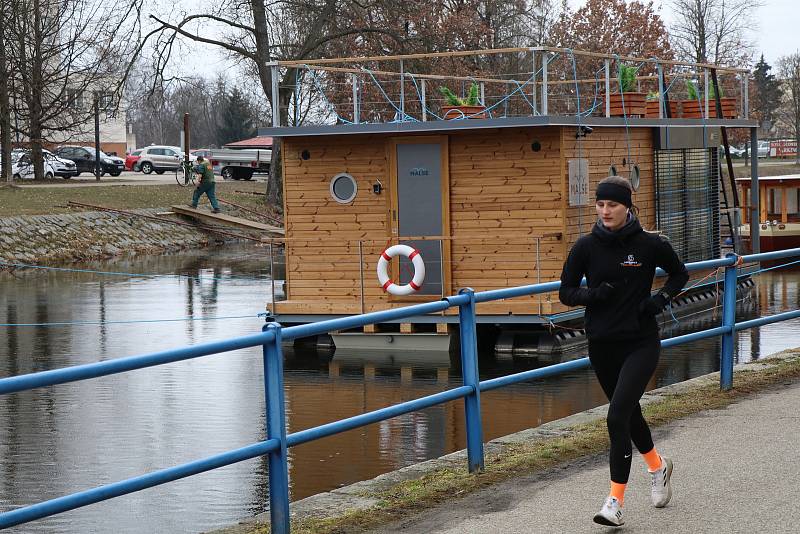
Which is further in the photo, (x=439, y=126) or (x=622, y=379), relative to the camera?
(x=439, y=126)

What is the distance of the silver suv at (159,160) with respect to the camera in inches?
2854

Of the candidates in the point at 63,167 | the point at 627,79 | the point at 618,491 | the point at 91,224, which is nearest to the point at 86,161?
the point at 63,167

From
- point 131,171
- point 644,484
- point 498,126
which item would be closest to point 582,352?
point 498,126

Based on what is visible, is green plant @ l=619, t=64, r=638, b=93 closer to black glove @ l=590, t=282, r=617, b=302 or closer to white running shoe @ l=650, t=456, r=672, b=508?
white running shoe @ l=650, t=456, r=672, b=508

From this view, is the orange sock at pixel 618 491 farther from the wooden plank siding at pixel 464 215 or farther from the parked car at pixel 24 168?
the parked car at pixel 24 168

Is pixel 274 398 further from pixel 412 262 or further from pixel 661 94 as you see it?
pixel 661 94

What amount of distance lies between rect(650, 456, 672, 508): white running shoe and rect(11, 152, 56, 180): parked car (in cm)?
4492

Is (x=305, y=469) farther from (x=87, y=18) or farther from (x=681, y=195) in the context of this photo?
(x=87, y=18)

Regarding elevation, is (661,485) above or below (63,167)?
below

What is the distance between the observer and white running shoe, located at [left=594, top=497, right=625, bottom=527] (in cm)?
676

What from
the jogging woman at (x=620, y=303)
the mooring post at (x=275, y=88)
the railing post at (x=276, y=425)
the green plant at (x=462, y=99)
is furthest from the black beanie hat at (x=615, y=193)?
the green plant at (x=462, y=99)

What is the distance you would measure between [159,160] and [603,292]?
67536mm

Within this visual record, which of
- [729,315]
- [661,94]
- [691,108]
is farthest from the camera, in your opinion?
[691,108]

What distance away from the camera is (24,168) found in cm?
5319
